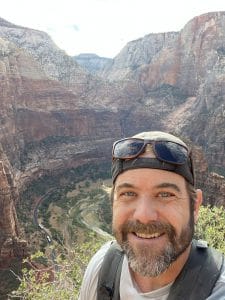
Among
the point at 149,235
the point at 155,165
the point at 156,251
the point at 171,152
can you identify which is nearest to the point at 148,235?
the point at 149,235

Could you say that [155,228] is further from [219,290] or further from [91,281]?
[91,281]

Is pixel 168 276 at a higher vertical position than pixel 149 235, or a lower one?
lower

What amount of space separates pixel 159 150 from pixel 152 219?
503 mm

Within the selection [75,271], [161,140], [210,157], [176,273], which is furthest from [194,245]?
[210,157]

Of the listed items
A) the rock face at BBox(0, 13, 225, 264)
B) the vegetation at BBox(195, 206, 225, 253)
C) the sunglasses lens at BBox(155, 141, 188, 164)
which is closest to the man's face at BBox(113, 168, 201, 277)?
the sunglasses lens at BBox(155, 141, 188, 164)

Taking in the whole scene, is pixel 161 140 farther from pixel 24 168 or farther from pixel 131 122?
pixel 131 122

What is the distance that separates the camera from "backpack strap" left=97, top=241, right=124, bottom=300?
2.88 m

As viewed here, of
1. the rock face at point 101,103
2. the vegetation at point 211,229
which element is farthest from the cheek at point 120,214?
the rock face at point 101,103

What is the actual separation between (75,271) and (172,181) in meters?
10.9

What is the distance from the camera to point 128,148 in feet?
9.89

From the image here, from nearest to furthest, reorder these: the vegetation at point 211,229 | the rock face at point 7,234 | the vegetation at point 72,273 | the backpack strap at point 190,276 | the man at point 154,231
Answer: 1. the backpack strap at point 190,276
2. the man at point 154,231
3. the vegetation at point 72,273
4. the vegetation at point 211,229
5. the rock face at point 7,234

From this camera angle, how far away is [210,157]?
65.1m

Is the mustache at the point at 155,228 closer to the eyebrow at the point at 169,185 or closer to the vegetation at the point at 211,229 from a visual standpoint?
the eyebrow at the point at 169,185

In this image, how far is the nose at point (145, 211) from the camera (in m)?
2.72
